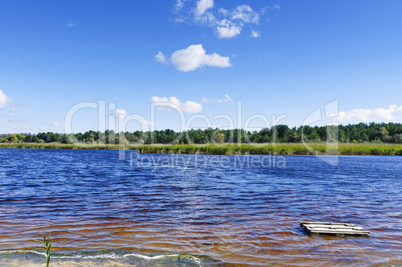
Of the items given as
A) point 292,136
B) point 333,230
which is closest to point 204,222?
point 333,230

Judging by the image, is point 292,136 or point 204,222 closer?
point 204,222

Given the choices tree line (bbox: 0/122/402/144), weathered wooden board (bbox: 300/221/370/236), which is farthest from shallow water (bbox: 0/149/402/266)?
tree line (bbox: 0/122/402/144)

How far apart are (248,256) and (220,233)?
1.62 m

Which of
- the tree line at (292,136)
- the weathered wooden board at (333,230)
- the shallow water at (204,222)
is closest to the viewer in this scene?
the shallow water at (204,222)

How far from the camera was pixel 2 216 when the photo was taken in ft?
29.5

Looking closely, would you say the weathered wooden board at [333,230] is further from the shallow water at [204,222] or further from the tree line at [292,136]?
the tree line at [292,136]

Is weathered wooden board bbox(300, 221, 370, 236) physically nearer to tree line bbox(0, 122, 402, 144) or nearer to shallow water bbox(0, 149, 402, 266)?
shallow water bbox(0, 149, 402, 266)

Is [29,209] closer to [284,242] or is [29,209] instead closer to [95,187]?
[95,187]

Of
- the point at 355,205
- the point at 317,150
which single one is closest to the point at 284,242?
the point at 355,205

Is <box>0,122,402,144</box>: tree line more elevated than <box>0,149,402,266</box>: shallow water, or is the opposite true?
<box>0,122,402,144</box>: tree line

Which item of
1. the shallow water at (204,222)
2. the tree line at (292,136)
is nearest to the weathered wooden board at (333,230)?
the shallow water at (204,222)

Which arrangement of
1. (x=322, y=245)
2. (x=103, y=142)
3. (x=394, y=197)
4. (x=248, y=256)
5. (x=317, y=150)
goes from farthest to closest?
(x=103, y=142) → (x=317, y=150) → (x=394, y=197) → (x=322, y=245) → (x=248, y=256)

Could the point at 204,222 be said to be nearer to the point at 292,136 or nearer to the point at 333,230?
the point at 333,230

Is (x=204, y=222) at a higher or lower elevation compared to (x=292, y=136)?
lower
